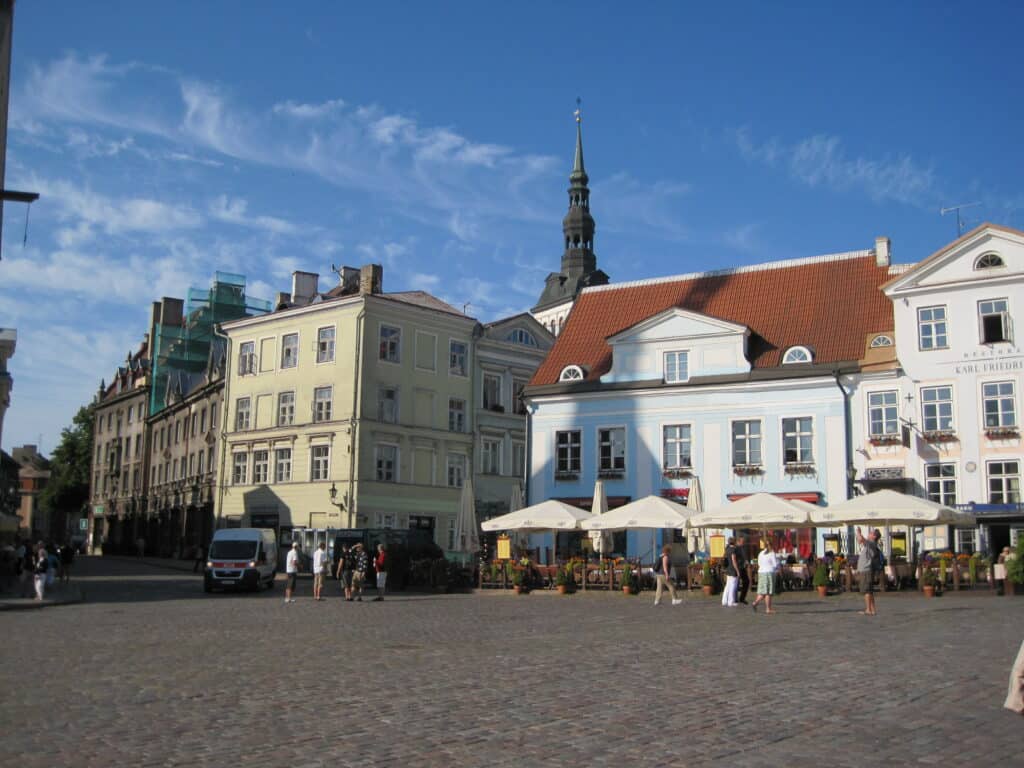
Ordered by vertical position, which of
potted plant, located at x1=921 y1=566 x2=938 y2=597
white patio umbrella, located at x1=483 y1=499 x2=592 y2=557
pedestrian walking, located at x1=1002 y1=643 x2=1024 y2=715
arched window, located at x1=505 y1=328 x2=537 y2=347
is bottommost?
pedestrian walking, located at x1=1002 y1=643 x2=1024 y2=715

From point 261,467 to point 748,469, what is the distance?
1103 inches

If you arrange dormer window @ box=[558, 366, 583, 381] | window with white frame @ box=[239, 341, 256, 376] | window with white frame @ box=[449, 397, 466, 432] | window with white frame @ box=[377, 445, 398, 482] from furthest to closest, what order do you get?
window with white frame @ box=[239, 341, 256, 376] < window with white frame @ box=[449, 397, 466, 432] < window with white frame @ box=[377, 445, 398, 482] < dormer window @ box=[558, 366, 583, 381]

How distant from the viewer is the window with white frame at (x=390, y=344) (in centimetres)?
5525

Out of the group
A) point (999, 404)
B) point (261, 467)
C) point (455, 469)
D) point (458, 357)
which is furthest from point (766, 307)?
point (261, 467)

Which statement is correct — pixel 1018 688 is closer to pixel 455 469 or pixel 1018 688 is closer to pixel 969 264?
pixel 969 264

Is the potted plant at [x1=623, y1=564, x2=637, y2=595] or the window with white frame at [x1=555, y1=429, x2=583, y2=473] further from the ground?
the window with white frame at [x1=555, y1=429, x2=583, y2=473]

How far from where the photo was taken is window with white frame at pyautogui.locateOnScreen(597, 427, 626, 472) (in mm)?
43312

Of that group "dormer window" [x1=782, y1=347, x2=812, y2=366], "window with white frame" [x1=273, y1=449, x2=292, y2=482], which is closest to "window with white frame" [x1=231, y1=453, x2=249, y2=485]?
"window with white frame" [x1=273, y1=449, x2=292, y2=482]

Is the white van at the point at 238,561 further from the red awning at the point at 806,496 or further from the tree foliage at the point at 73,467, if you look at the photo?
the tree foliage at the point at 73,467

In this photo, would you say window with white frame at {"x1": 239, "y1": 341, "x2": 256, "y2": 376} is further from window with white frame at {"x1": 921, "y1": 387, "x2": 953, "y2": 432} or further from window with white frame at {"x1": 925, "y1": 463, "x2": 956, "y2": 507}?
window with white frame at {"x1": 925, "y1": 463, "x2": 956, "y2": 507}

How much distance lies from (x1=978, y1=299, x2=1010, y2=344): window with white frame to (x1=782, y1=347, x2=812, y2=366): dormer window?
242 inches

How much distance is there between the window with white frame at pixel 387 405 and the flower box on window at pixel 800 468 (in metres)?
22.1

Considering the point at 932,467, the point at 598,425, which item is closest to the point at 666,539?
the point at 598,425

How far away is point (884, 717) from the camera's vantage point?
9812mm
